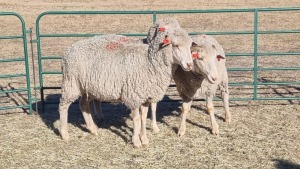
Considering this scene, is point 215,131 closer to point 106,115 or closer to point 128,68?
point 128,68

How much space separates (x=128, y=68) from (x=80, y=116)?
7.32 feet

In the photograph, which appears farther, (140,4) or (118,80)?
(140,4)

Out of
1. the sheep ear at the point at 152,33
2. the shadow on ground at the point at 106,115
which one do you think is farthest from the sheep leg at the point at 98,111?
the sheep ear at the point at 152,33

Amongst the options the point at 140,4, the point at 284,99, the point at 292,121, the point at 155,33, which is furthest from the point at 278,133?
the point at 140,4

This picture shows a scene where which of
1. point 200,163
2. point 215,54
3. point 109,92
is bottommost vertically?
point 200,163

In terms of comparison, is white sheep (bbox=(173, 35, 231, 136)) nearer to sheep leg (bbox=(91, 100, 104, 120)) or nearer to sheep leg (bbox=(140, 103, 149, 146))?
sheep leg (bbox=(140, 103, 149, 146))

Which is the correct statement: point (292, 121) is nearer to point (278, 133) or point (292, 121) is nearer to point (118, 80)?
point (278, 133)

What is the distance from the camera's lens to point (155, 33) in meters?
7.39

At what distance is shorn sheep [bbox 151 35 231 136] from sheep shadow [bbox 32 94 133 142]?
693mm

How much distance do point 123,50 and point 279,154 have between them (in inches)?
101

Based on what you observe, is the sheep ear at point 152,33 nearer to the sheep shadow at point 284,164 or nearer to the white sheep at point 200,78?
the white sheep at point 200,78

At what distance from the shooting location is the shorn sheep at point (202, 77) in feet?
23.1

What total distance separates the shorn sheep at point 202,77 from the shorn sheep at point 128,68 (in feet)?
1.00

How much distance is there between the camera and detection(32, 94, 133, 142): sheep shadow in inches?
327
